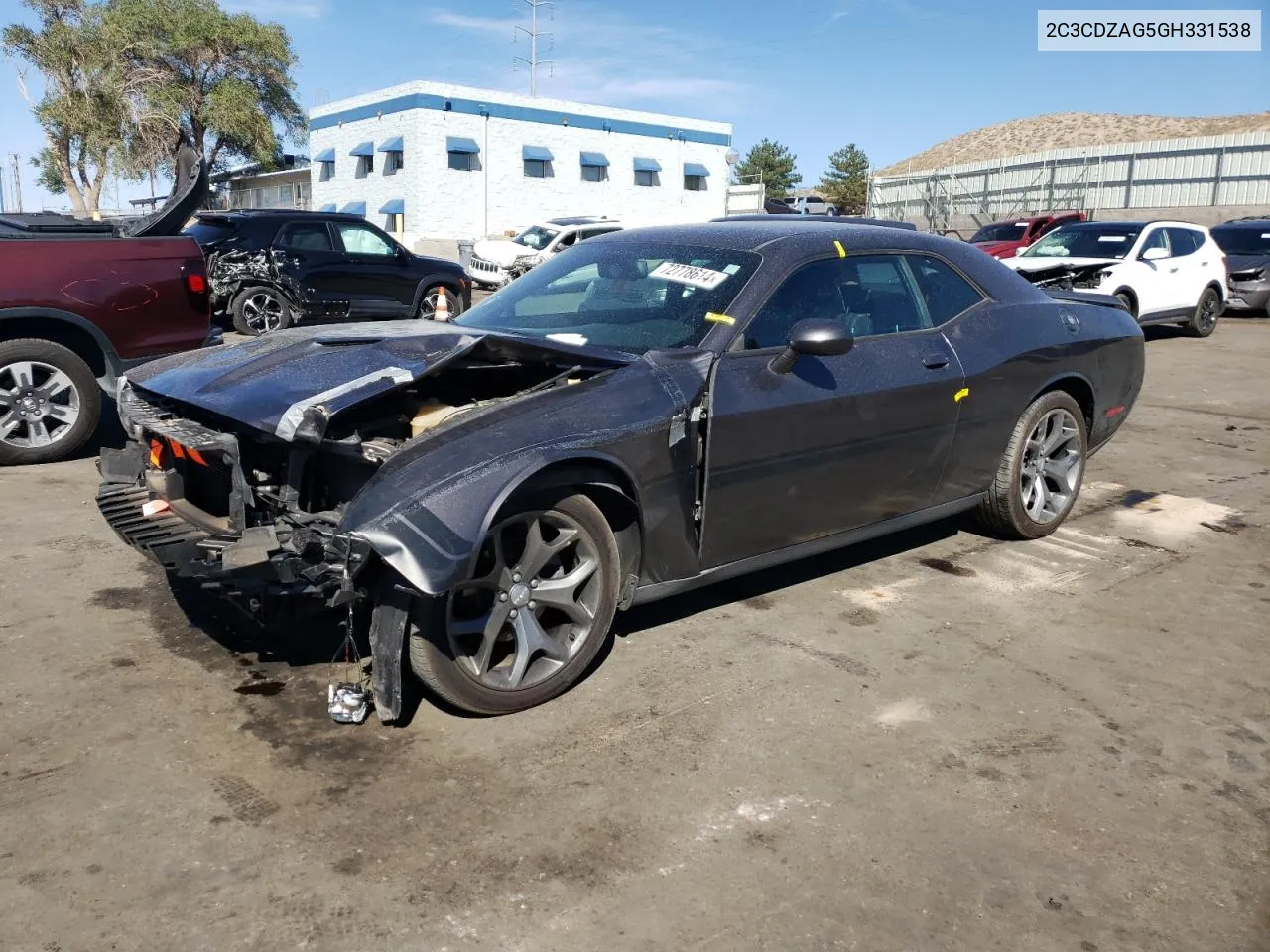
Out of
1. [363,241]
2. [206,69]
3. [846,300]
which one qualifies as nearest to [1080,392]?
[846,300]

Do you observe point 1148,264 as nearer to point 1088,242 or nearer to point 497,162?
point 1088,242

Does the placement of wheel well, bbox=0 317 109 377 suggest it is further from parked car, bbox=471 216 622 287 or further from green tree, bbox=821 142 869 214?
green tree, bbox=821 142 869 214

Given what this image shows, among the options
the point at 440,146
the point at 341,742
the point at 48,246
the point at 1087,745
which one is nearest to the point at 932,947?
the point at 1087,745

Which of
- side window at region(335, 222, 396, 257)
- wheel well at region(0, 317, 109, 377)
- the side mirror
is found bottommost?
wheel well at region(0, 317, 109, 377)

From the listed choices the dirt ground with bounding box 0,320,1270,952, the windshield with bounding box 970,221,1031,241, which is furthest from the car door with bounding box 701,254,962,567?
the windshield with bounding box 970,221,1031,241

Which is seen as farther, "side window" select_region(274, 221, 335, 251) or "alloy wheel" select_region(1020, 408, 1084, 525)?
"side window" select_region(274, 221, 335, 251)

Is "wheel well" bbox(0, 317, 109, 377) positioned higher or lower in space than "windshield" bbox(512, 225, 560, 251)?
lower

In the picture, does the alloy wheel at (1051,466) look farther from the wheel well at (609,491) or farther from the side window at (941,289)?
the wheel well at (609,491)

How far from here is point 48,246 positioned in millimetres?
6566

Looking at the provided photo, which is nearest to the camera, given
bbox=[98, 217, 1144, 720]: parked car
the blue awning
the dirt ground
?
the dirt ground

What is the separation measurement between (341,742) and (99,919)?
95 cm

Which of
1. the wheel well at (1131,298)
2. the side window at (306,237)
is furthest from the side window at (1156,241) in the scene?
the side window at (306,237)

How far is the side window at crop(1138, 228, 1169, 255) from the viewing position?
14.3m

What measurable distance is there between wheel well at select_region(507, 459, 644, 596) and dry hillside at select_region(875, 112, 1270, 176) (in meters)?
78.4
